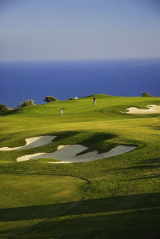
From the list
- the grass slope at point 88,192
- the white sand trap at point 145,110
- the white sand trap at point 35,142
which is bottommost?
the white sand trap at point 145,110

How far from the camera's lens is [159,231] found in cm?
1063

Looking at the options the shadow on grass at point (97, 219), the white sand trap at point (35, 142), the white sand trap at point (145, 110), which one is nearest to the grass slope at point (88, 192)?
the shadow on grass at point (97, 219)

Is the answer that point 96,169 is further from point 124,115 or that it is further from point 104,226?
point 124,115

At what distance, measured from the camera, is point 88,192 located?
49.8ft

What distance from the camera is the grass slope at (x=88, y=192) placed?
446 inches

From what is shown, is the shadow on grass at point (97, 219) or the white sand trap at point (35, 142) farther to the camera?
the white sand trap at point (35, 142)

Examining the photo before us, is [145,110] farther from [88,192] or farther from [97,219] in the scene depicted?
[97,219]

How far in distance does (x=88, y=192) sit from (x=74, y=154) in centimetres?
1047

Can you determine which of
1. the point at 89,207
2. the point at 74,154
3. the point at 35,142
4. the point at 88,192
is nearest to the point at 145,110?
the point at 35,142

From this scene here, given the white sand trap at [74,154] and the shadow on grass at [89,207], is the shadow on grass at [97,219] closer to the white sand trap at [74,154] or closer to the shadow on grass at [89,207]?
the shadow on grass at [89,207]

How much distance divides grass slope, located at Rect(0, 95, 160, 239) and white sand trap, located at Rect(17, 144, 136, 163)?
0.59 metres

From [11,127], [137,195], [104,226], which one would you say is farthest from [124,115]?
[104,226]

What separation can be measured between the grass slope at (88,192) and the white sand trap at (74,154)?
0.59 metres

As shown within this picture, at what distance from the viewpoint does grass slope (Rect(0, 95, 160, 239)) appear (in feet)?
37.2
